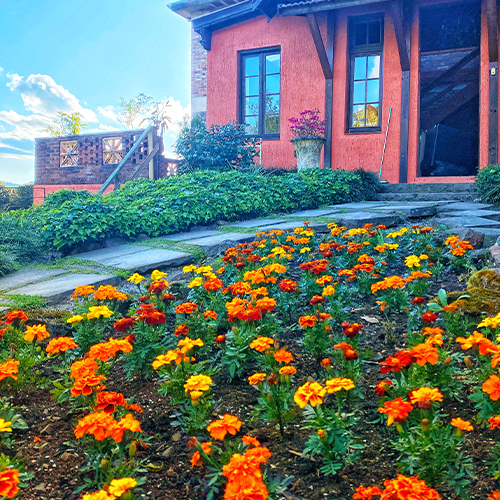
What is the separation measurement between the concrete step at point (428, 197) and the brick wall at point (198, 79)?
5551 millimetres

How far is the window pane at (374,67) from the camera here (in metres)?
8.87

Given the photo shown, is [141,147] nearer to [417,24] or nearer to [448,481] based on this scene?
[417,24]

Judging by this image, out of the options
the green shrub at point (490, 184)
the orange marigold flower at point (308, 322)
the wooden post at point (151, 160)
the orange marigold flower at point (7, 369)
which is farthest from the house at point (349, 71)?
the orange marigold flower at point (7, 369)

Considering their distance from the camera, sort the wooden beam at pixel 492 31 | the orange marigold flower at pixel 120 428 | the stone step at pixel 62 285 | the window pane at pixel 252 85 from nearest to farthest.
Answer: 1. the orange marigold flower at pixel 120 428
2. the stone step at pixel 62 285
3. the wooden beam at pixel 492 31
4. the window pane at pixel 252 85

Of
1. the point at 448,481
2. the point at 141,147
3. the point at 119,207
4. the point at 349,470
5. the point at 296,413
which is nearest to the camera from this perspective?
the point at 448,481

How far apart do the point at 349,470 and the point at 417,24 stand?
8.81 metres

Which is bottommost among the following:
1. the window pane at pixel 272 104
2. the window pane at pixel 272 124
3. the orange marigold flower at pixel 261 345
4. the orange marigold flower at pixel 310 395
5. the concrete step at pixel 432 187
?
the orange marigold flower at pixel 310 395

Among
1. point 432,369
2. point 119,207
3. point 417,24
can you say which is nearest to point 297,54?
point 417,24

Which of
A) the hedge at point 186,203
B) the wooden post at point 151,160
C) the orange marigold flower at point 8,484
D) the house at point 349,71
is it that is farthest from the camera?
the wooden post at point 151,160

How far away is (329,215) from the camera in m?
5.38

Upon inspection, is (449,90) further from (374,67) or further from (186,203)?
(186,203)

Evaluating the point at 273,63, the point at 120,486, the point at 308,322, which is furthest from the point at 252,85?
the point at 120,486

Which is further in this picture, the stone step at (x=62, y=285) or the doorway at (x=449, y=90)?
the doorway at (x=449, y=90)

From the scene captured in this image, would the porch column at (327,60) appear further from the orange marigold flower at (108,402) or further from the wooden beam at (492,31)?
the orange marigold flower at (108,402)
